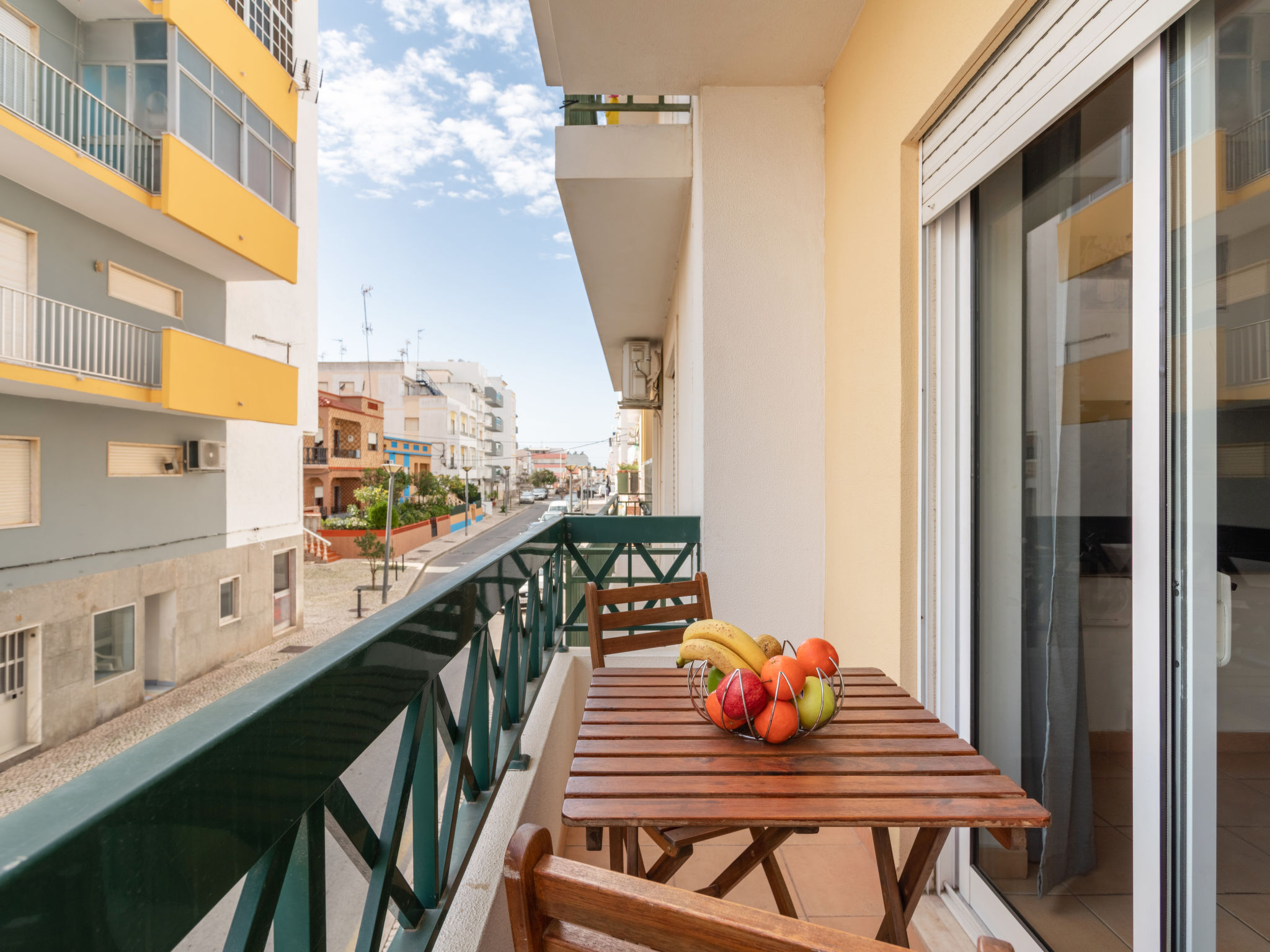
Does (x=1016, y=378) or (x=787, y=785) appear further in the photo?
(x=1016, y=378)

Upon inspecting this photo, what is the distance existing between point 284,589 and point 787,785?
16.2 meters

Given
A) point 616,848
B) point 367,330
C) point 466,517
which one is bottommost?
point 466,517

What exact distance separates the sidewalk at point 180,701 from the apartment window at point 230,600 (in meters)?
0.87

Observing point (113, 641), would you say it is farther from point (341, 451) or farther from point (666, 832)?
point (341, 451)

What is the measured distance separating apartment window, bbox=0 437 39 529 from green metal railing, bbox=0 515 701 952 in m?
11.2

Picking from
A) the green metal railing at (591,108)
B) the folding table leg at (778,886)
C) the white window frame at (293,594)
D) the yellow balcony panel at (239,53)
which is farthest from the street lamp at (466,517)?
the folding table leg at (778,886)

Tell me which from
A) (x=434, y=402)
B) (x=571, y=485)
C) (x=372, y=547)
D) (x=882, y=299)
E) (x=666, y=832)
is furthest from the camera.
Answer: (x=434, y=402)

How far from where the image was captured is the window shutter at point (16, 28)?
28.3ft

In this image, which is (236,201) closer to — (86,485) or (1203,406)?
(86,485)

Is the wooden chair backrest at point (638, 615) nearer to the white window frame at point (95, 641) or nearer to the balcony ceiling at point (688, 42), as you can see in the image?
the balcony ceiling at point (688, 42)

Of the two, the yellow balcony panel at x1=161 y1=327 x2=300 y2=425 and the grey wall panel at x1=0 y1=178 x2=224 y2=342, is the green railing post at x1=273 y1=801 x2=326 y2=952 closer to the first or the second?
the yellow balcony panel at x1=161 y1=327 x2=300 y2=425

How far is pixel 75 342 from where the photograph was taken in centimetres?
879

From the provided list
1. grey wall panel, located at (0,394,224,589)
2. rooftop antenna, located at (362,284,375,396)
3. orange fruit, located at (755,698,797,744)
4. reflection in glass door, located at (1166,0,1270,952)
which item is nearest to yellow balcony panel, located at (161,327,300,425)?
grey wall panel, located at (0,394,224,589)

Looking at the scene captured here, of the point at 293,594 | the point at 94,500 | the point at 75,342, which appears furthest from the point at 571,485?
the point at 75,342
